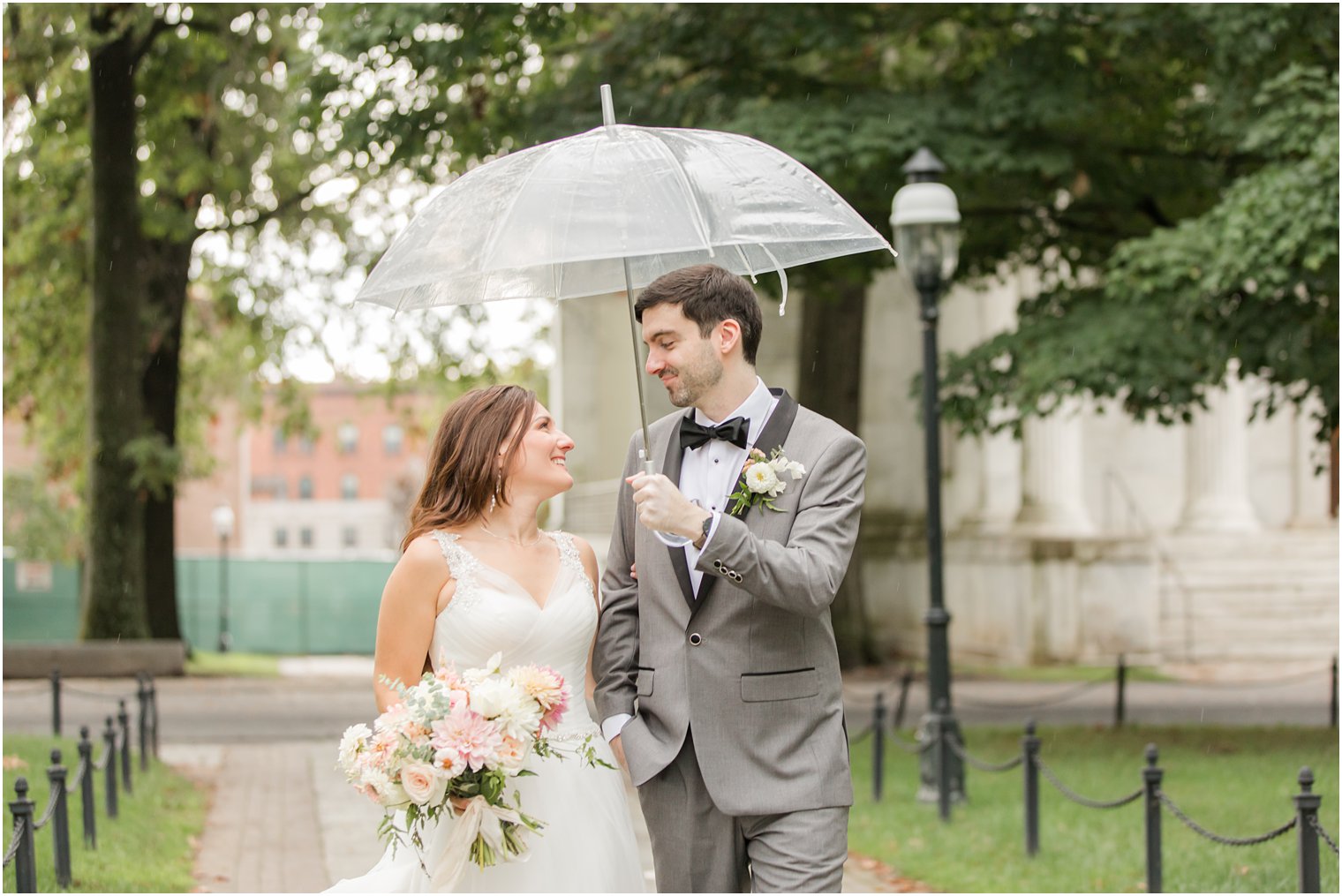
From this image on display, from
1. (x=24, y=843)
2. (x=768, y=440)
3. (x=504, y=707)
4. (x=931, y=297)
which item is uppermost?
(x=931, y=297)

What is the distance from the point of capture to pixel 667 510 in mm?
3840

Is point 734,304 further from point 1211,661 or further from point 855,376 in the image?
point 1211,661

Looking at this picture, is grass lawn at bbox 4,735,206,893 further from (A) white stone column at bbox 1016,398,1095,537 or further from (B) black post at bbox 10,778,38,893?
(A) white stone column at bbox 1016,398,1095,537

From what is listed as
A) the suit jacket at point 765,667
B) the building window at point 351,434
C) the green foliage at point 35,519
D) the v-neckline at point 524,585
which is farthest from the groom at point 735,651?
the building window at point 351,434

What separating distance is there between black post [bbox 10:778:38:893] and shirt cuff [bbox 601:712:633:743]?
318 centimetres

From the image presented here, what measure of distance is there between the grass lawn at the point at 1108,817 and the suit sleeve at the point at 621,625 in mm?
4636

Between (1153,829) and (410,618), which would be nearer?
(410,618)

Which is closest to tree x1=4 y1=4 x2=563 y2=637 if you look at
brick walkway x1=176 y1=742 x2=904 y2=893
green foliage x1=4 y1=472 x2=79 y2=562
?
brick walkway x1=176 y1=742 x2=904 y2=893

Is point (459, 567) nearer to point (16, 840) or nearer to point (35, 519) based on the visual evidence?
point (16, 840)

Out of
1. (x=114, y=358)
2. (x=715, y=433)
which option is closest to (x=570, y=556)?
(x=715, y=433)

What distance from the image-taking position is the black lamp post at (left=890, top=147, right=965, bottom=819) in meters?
11.7

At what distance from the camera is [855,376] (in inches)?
877

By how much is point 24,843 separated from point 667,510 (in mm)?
4075

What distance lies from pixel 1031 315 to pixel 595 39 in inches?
197
